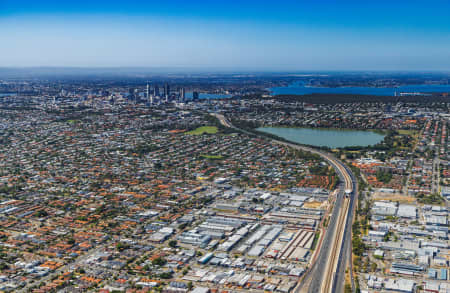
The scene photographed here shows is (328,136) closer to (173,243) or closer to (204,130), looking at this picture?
(204,130)

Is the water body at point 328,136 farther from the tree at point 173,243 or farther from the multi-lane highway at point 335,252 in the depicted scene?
the tree at point 173,243

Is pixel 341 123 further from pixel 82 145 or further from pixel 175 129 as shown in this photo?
pixel 82 145

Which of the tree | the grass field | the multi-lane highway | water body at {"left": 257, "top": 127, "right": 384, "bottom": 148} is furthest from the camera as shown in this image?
the grass field

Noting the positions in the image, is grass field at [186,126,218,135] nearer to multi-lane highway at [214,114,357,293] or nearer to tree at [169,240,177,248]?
multi-lane highway at [214,114,357,293]

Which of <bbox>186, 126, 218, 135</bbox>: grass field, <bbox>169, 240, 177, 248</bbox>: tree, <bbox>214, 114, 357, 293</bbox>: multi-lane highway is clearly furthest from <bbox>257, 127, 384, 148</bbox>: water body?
<bbox>169, 240, 177, 248</bbox>: tree

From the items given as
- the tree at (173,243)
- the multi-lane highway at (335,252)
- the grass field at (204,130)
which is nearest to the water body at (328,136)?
the grass field at (204,130)
